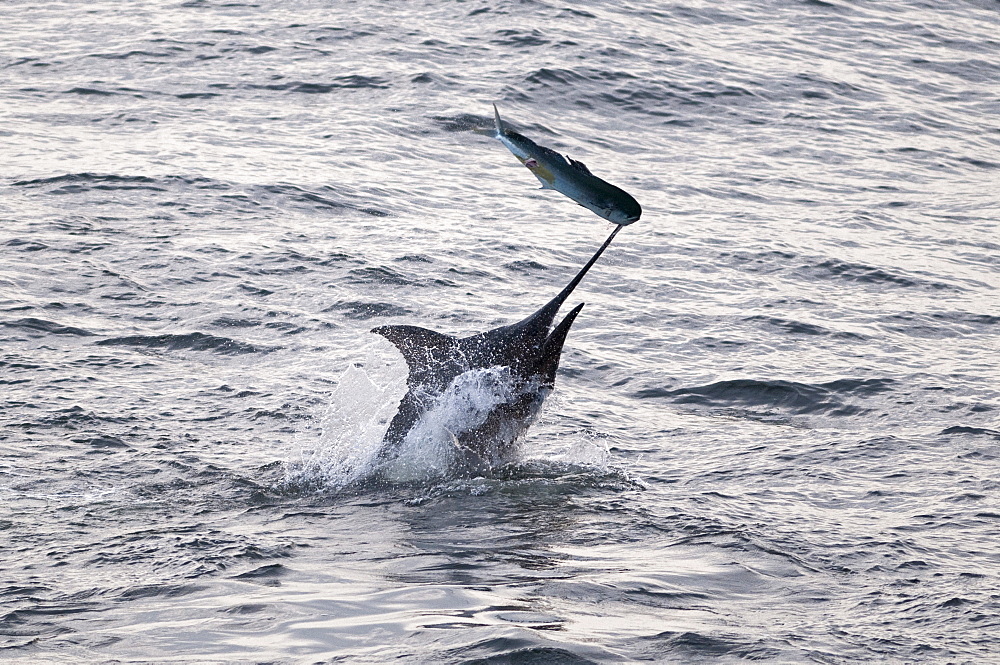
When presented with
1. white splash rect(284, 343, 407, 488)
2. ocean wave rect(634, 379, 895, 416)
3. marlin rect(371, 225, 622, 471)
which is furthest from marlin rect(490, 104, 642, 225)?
ocean wave rect(634, 379, 895, 416)

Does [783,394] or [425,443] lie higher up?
[425,443]

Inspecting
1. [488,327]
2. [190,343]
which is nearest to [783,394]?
[488,327]

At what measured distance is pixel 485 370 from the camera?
28.5 ft

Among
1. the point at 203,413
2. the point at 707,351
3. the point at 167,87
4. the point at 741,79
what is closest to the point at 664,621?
the point at 203,413

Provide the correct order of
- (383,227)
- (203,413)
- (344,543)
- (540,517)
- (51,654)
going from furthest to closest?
1. (383,227)
2. (203,413)
3. (540,517)
4. (344,543)
5. (51,654)

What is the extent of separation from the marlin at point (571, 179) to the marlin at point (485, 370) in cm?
131

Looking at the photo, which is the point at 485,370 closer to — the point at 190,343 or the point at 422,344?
the point at 422,344

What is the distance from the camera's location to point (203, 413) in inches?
387

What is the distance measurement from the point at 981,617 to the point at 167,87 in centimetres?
1418

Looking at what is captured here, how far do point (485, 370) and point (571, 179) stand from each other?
195 cm

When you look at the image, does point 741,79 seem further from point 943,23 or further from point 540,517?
point 540,517

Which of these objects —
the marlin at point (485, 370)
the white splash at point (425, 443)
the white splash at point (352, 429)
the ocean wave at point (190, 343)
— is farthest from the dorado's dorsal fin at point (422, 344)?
the ocean wave at point (190, 343)

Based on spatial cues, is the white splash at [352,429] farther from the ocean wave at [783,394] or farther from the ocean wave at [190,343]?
the ocean wave at [783,394]

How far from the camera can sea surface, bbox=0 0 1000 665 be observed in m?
6.79
